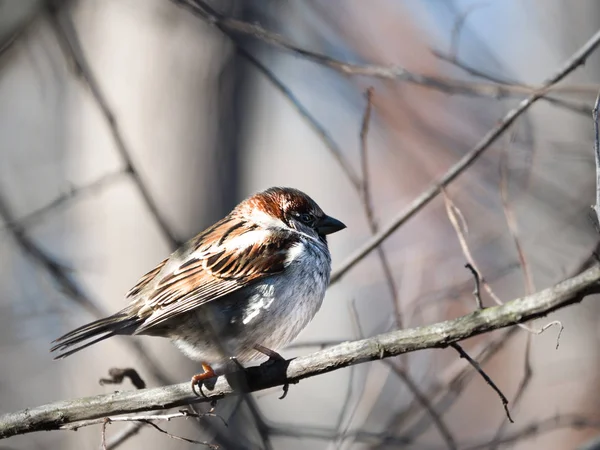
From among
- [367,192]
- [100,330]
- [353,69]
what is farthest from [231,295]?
[353,69]

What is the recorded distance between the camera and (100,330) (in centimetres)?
308

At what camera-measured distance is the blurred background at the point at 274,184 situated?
11.6ft

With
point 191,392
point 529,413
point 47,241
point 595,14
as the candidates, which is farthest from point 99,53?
point 529,413

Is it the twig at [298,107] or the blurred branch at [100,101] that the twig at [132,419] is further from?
the twig at [298,107]

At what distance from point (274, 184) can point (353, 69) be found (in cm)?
245

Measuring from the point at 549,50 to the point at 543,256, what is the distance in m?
2.55

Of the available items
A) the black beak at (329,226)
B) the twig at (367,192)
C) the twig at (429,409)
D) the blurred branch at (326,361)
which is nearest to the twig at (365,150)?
the twig at (367,192)

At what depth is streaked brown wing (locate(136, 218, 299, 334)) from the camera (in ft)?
10.9

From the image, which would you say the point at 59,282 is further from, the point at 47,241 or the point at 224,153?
the point at 47,241

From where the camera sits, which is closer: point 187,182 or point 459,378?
point 459,378

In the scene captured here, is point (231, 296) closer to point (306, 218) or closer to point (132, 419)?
point (306, 218)

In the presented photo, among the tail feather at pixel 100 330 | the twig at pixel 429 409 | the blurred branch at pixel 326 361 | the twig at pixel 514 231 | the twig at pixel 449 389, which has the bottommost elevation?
the twig at pixel 449 389

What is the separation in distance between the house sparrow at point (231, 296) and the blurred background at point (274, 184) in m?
0.21

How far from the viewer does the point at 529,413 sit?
266 inches
